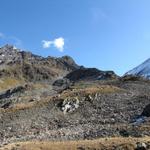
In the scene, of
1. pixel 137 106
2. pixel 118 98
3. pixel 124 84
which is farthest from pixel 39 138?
pixel 124 84

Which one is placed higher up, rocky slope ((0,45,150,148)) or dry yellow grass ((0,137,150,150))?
rocky slope ((0,45,150,148))

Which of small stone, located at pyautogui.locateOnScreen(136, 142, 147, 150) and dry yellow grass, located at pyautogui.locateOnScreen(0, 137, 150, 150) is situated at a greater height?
dry yellow grass, located at pyautogui.locateOnScreen(0, 137, 150, 150)

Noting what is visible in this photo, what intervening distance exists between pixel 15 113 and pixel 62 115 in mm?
8361

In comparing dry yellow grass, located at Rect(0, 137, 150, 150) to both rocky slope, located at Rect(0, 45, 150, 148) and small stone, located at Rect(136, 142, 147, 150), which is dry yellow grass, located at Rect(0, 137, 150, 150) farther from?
rocky slope, located at Rect(0, 45, 150, 148)

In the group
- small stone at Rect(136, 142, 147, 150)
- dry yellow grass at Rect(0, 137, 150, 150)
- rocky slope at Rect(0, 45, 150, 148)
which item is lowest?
small stone at Rect(136, 142, 147, 150)

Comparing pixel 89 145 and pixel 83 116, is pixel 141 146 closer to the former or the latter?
pixel 89 145

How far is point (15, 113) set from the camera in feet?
208

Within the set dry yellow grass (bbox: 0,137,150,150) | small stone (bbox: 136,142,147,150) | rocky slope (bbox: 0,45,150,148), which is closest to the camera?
small stone (bbox: 136,142,147,150)

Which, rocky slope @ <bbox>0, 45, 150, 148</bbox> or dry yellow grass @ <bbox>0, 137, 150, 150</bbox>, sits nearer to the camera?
dry yellow grass @ <bbox>0, 137, 150, 150</bbox>

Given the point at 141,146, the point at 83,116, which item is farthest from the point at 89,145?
the point at 83,116

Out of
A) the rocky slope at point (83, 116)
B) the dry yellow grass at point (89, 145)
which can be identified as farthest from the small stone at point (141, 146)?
the rocky slope at point (83, 116)

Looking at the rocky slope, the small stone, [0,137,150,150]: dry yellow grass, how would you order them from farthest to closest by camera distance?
1. the rocky slope
2. [0,137,150,150]: dry yellow grass
3. the small stone

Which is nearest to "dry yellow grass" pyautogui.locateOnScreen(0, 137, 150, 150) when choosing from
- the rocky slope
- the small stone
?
the small stone

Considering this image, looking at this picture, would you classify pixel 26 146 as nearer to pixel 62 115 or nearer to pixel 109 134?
pixel 109 134
